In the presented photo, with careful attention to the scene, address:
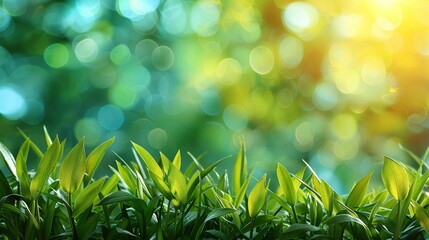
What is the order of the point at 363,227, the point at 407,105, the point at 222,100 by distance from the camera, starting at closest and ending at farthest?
the point at 363,227 → the point at 407,105 → the point at 222,100

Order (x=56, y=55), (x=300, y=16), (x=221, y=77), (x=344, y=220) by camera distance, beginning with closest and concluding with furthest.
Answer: (x=344, y=220), (x=300, y=16), (x=221, y=77), (x=56, y=55)

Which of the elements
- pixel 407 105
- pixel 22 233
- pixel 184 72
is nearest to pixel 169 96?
pixel 184 72

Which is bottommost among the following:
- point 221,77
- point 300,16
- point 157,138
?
point 157,138

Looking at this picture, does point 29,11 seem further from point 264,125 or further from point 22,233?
point 22,233

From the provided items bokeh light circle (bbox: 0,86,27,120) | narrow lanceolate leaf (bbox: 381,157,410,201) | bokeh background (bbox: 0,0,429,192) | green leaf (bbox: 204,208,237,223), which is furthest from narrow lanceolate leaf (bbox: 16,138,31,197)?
bokeh light circle (bbox: 0,86,27,120)

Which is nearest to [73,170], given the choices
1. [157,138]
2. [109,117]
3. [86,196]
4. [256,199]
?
[86,196]

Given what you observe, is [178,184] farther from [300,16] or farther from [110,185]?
[300,16]

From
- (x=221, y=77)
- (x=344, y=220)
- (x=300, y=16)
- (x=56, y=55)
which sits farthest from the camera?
(x=56, y=55)
